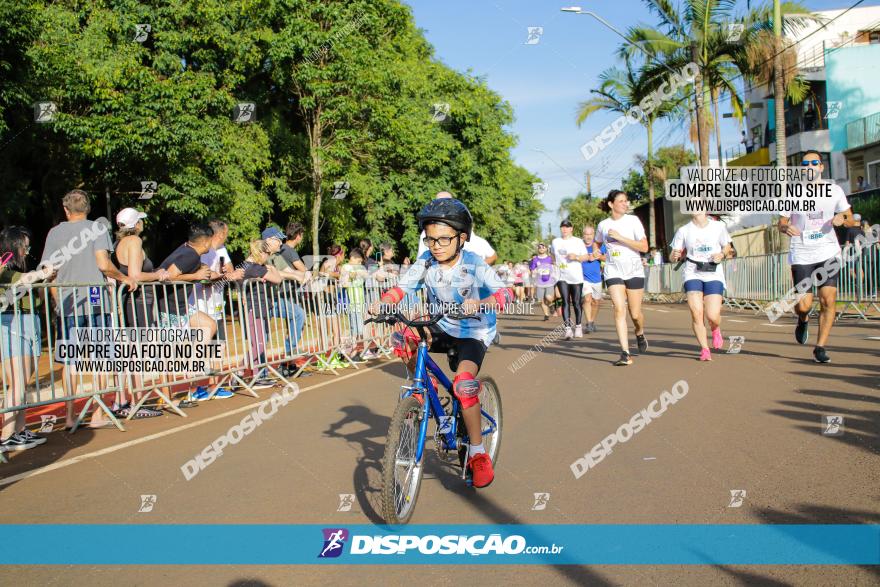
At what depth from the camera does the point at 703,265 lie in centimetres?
1043

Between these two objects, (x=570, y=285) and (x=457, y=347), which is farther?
(x=570, y=285)

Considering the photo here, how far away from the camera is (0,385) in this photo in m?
8.19

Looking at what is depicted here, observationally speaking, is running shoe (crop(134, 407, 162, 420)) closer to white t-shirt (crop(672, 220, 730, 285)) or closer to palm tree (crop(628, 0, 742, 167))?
white t-shirt (crop(672, 220, 730, 285))

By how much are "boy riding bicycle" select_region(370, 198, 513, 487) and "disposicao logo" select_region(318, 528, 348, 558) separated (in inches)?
37.6

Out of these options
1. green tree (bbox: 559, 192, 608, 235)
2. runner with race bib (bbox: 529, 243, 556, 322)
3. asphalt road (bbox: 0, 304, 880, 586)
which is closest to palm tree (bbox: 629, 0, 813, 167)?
runner with race bib (bbox: 529, 243, 556, 322)

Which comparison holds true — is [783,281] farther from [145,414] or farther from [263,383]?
[145,414]

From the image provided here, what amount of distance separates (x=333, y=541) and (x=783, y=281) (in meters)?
18.8

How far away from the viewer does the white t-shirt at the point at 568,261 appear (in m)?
15.1

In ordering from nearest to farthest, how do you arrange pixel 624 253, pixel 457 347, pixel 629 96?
pixel 457 347
pixel 624 253
pixel 629 96

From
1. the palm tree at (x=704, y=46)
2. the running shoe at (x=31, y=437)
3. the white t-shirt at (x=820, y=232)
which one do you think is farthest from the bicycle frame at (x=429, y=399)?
the palm tree at (x=704, y=46)

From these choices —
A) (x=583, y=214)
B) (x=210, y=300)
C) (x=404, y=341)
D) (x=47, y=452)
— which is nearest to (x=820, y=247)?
(x=404, y=341)

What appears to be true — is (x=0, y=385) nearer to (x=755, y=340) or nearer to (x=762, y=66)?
(x=755, y=340)

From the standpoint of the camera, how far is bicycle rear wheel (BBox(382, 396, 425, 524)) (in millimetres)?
4047

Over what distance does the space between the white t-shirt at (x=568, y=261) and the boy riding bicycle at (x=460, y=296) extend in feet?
31.7
